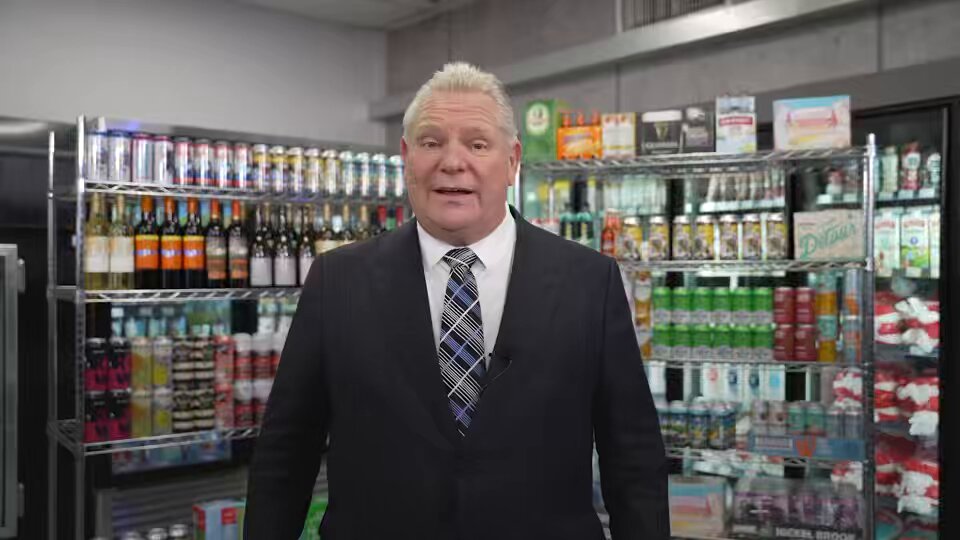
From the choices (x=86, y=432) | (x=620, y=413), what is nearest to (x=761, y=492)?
(x=620, y=413)

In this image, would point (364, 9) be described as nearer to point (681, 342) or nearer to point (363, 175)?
point (363, 175)

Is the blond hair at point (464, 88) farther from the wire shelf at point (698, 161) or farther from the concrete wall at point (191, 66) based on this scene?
the concrete wall at point (191, 66)

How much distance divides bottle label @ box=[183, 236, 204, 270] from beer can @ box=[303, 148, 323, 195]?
579mm

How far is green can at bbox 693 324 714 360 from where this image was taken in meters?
3.80

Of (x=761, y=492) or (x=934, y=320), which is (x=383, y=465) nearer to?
(x=761, y=492)

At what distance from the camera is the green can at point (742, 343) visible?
3.73m

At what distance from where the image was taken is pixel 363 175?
4.25m

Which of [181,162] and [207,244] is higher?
[181,162]

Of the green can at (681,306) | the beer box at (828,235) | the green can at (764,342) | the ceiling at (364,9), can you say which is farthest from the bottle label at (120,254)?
the ceiling at (364,9)

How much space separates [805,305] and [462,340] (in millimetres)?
2369

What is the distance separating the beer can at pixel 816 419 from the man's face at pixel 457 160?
2.46 meters

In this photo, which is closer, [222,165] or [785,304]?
[785,304]

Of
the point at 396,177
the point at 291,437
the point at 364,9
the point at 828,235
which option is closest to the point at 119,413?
the point at 396,177

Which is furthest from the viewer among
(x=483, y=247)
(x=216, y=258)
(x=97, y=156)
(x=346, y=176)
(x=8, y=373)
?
(x=346, y=176)
